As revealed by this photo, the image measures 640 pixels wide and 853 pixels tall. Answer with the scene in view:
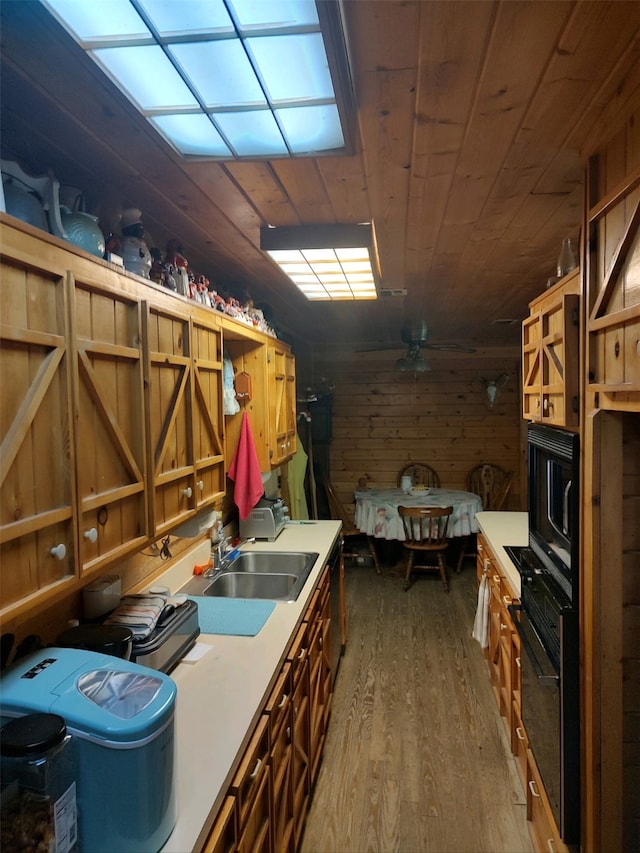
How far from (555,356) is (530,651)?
3.56ft

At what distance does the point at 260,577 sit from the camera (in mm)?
2551

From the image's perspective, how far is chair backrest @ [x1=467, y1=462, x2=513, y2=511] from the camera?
5.68m

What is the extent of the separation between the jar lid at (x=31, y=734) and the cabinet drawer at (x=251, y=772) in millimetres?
523

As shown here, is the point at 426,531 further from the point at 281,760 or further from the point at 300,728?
the point at 281,760

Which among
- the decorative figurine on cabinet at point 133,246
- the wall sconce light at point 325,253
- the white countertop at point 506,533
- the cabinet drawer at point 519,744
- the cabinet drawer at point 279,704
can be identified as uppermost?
the wall sconce light at point 325,253

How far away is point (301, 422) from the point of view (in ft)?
17.4

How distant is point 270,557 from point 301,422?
2.65 metres

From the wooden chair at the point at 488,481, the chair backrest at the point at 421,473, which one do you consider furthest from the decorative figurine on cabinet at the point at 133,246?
the wooden chair at the point at 488,481

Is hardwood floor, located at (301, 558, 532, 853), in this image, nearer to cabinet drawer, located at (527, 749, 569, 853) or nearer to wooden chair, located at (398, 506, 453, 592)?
cabinet drawer, located at (527, 749, 569, 853)

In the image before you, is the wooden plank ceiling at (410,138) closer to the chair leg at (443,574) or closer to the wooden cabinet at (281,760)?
the wooden cabinet at (281,760)

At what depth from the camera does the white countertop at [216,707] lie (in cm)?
105

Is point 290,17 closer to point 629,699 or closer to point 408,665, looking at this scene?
point 629,699

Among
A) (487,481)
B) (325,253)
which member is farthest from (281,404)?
(487,481)

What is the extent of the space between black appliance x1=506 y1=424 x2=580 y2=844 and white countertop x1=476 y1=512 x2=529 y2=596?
22 centimetres
